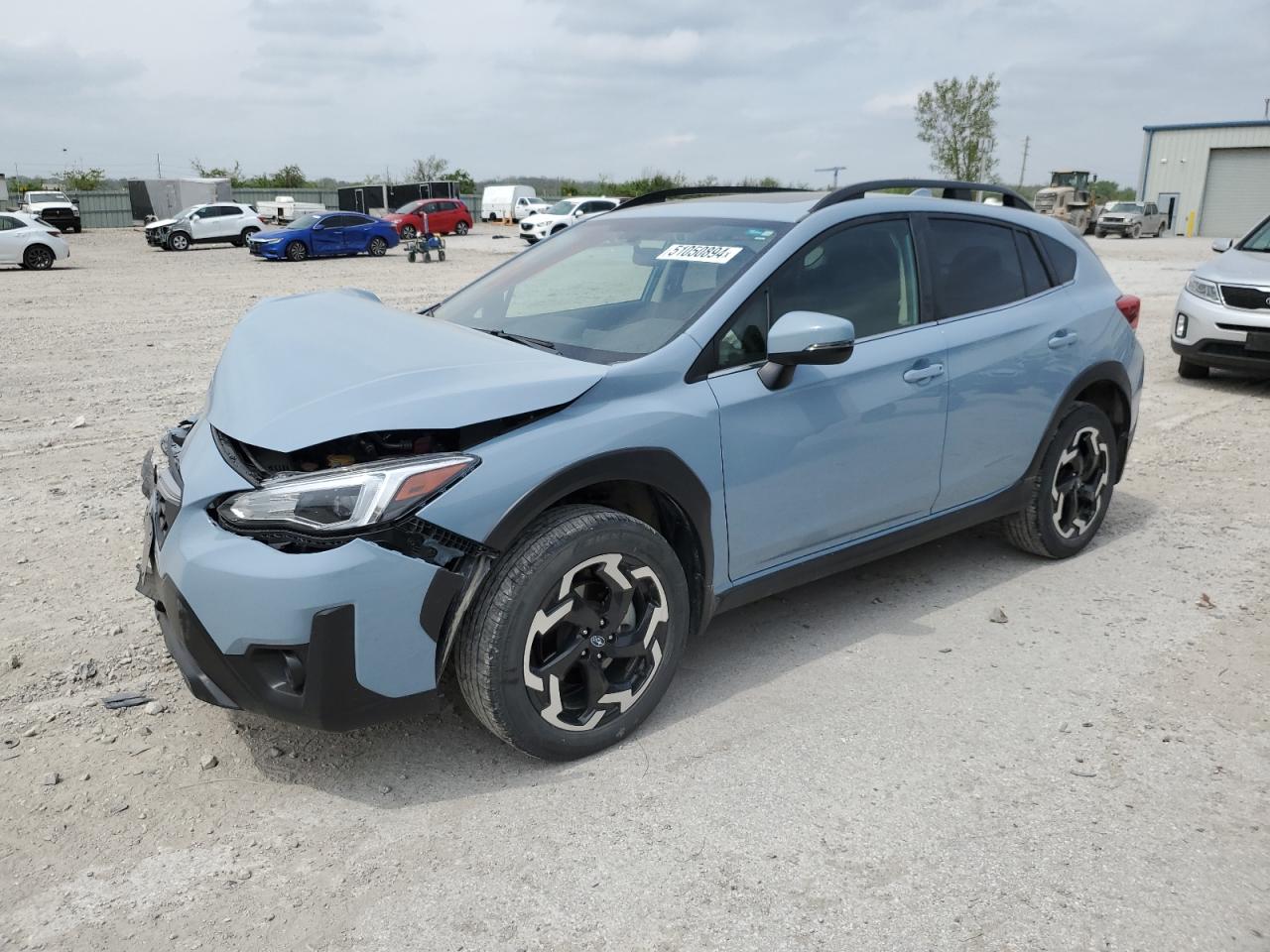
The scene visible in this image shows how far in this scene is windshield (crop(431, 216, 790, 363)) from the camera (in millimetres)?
3484

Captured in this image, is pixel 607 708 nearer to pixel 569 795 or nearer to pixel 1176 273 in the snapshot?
pixel 569 795

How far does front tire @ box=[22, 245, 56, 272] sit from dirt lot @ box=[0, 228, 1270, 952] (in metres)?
21.7

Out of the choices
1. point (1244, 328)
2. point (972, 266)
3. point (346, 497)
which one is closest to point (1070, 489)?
point (972, 266)

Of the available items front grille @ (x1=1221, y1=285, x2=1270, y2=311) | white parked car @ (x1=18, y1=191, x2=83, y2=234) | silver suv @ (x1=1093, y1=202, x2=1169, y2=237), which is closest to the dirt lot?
front grille @ (x1=1221, y1=285, x2=1270, y2=311)

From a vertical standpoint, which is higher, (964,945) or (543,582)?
(543,582)

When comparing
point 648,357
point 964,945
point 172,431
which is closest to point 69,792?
point 172,431

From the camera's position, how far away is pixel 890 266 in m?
3.97

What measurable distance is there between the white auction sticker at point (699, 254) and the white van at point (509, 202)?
1953 inches

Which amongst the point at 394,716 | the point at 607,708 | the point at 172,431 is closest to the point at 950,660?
the point at 607,708

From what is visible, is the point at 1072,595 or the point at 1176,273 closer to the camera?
the point at 1072,595

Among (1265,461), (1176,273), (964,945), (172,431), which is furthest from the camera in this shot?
(1176,273)

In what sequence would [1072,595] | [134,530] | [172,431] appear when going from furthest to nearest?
1. [134,530]
2. [1072,595]
3. [172,431]

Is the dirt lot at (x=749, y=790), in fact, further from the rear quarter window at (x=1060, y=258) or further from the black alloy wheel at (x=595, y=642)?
the rear quarter window at (x=1060, y=258)

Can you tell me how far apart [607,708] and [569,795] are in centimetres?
30
